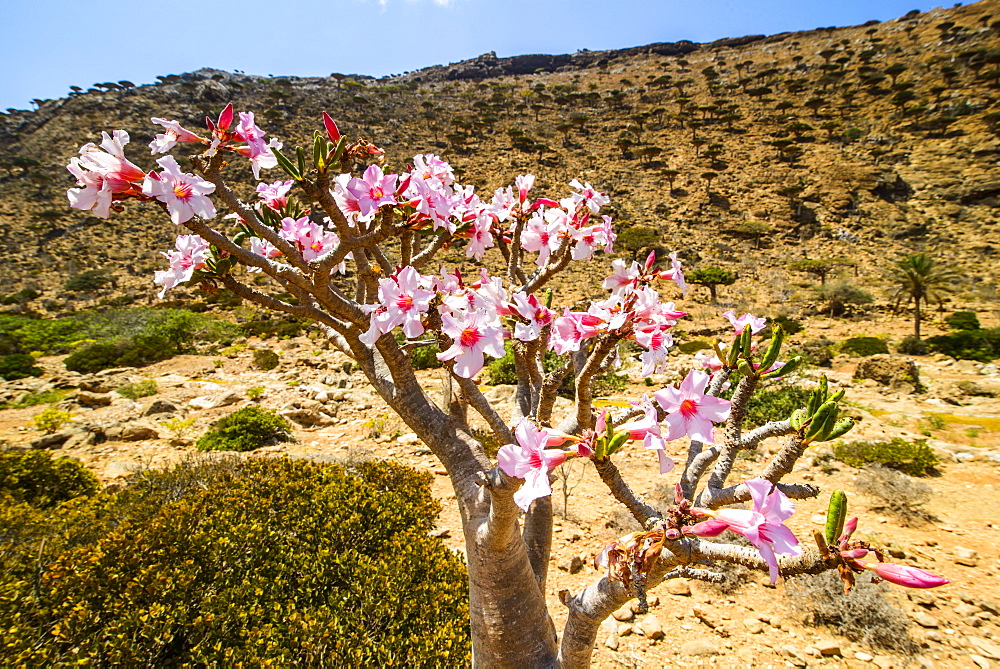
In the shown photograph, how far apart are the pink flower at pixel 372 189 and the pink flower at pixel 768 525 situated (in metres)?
1.41

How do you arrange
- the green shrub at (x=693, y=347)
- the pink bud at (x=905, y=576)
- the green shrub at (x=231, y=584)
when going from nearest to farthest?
the pink bud at (x=905, y=576)
the green shrub at (x=231, y=584)
the green shrub at (x=693, y=347)

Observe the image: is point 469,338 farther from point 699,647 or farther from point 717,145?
point 717,145

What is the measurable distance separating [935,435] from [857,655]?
7039mm

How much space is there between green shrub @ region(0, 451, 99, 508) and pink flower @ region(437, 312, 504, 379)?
19.0 ft

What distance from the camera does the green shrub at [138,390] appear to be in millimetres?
9469

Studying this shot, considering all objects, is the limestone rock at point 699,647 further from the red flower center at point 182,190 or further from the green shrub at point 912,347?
the green shrub at point 912,347

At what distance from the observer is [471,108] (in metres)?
48.9

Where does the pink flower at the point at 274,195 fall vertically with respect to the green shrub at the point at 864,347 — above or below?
above

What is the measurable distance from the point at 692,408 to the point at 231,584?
3408 millimetres

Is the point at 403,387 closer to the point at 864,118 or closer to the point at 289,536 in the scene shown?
the point at 289,536

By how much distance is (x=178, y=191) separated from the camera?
1.30 m

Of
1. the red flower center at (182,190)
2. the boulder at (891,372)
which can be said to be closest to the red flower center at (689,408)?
the red flower center at (182,190)

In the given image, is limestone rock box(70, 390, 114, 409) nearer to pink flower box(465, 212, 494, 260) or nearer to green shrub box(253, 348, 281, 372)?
green shrub box(253, 348, 281, 372)

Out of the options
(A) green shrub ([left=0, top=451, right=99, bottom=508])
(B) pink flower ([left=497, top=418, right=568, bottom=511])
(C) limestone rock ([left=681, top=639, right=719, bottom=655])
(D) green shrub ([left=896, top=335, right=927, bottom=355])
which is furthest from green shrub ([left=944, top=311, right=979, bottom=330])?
(A) green shrub ([left=0, top=451, right=99, bottom=508])
